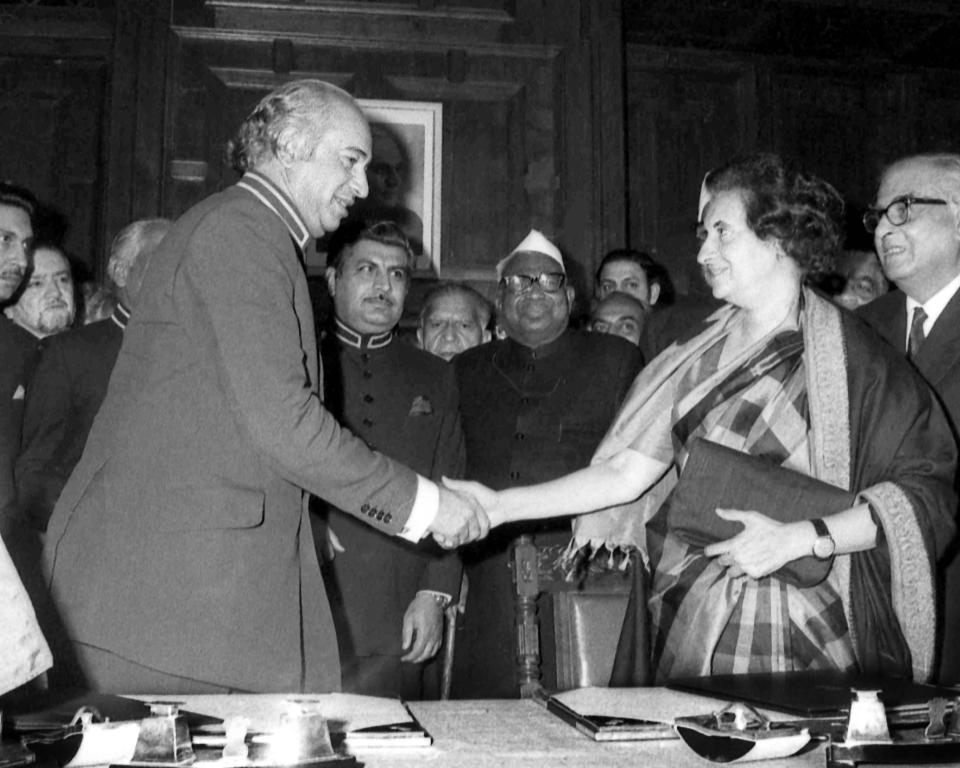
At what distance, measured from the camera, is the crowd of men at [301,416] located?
195 centimetres

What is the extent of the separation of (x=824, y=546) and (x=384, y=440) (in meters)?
1.79

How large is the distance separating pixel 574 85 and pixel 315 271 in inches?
67.0

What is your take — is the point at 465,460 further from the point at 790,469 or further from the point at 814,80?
the point at 814,80

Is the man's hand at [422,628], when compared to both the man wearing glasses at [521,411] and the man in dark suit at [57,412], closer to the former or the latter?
the man wearing glasses at [521,411]

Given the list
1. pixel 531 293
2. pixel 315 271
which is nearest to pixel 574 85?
pixel 315 271

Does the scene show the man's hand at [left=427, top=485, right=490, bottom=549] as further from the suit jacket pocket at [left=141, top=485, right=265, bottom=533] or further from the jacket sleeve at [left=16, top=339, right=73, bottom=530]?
the jacket sleeve at [left=16, top=339, right=73, bottom=530]

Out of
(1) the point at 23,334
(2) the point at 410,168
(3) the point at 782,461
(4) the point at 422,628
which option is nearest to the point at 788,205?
(3) the point at 782,461

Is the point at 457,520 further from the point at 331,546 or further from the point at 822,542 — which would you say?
the point at 331,546

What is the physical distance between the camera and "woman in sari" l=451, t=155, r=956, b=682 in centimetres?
205

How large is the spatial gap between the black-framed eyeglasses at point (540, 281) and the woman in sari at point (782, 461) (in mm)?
1593

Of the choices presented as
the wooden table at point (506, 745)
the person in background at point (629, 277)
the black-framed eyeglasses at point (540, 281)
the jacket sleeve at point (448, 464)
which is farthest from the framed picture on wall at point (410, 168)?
the wooden table at point (506, 745)

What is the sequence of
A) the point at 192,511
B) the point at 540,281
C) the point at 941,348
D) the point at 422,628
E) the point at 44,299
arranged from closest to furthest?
the point at 192,511
the point at 941,348
the point at 422,628
the point at 540,281
the point at 44,299

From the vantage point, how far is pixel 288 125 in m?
2.29

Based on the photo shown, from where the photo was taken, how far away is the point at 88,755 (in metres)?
1.13
